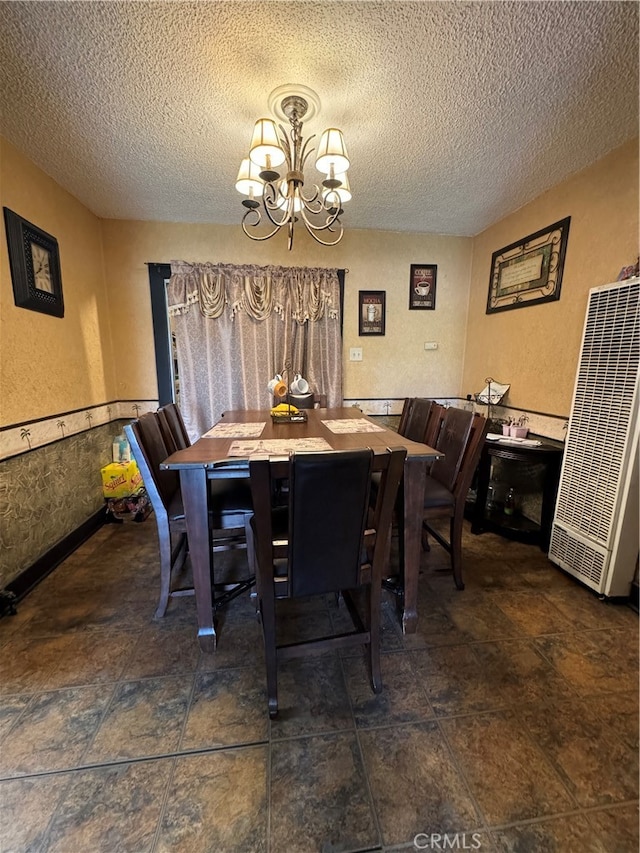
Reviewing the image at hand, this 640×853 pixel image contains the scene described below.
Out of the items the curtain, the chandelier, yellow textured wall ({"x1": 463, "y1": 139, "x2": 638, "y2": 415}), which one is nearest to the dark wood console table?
yellow textured wall ({"x1": 463, "y1": 139, "x2": 638, "y2": 415})

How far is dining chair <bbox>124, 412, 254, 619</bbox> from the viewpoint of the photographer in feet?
4.94

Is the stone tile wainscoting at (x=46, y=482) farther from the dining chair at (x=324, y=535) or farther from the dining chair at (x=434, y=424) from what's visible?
the dining chair at (x=434, y=424)

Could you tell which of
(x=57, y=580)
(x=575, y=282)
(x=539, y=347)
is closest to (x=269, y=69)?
(x=575, y=282)

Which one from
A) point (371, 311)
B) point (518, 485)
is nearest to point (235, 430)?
point (371, 311)

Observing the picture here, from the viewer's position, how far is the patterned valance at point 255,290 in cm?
293

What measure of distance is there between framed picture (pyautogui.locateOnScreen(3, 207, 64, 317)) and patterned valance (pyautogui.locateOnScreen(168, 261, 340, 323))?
859mm

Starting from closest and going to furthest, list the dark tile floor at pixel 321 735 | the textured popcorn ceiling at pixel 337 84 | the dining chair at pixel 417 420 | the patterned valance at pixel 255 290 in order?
the dark tile floor at pixel 321 735
the textured popcorn ceiling at pixel 337 84
the dining chair at pixel 417 420
the patterned valance at pixel 255 290

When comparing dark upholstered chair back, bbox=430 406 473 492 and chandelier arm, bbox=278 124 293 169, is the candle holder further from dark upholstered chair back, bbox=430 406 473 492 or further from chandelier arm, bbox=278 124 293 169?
chandelier arm, bbox=278 124 293 169

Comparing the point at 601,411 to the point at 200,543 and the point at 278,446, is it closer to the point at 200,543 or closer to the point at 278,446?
the point at 278,446

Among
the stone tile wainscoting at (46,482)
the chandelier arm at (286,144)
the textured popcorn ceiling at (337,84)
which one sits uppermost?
the textured popcorn ceiling at (337,84)

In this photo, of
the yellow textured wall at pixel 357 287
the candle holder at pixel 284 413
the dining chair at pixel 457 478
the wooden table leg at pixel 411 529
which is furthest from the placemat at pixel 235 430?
the yellow textured wall at pixel 357 287

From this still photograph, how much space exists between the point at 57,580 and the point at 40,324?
5.09 ft

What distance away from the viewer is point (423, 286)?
3250mm

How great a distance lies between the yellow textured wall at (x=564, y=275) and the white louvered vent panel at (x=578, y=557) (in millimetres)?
819
